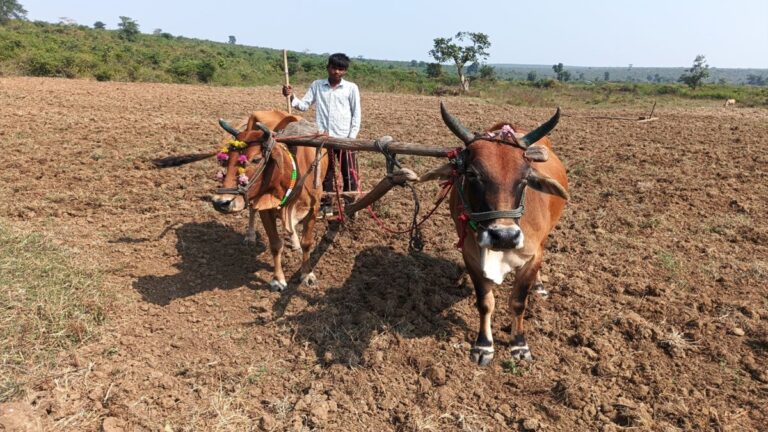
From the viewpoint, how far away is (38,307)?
394 centimetres

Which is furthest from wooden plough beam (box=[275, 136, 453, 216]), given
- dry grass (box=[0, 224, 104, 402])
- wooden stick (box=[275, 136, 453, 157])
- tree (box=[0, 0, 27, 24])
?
tree (box=[0, 0, 27, 24])

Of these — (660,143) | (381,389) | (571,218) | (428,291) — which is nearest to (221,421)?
(381,389)

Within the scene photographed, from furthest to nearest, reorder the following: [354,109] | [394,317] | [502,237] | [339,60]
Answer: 1. [354,109]
2. [339,60]
3. [394,317]
4. [502,237]

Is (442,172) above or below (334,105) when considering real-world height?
below

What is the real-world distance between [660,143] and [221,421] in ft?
39.3

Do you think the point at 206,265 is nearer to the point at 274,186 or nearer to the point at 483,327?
the point at 274,186

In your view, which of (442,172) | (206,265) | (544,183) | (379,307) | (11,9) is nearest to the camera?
(544,183)

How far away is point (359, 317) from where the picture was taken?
4.37m

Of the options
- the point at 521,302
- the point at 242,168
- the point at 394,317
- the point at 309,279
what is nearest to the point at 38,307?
the point at 242,168

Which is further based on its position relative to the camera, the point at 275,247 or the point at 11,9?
the point at 11,9

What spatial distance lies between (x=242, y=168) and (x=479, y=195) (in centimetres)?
210

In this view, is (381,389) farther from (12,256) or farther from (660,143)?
(660,143)

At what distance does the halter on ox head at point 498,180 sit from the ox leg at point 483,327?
30.4 inches

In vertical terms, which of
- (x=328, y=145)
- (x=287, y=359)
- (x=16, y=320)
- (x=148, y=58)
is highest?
(x=148, y=58)
